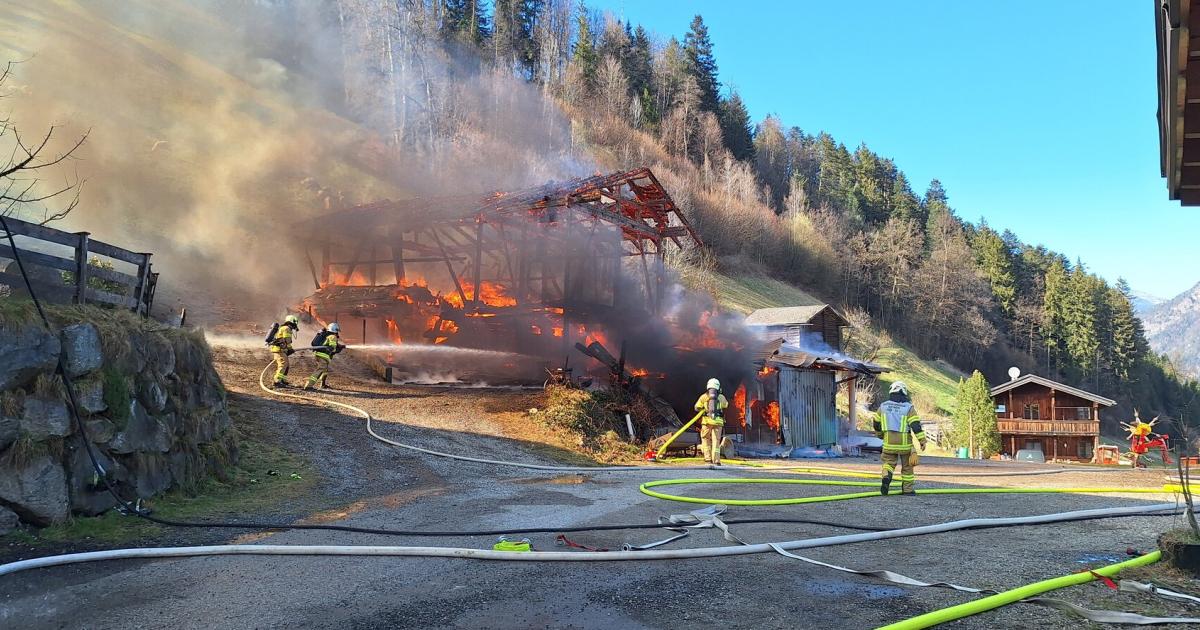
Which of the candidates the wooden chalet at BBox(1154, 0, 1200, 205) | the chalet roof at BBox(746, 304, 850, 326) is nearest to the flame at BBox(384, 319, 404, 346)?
the wooden chalet at BBox(1154, 0, 1200, 205)

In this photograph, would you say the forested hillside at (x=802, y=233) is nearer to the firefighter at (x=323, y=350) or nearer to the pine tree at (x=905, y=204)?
the pine tree at (x=905, y=204)

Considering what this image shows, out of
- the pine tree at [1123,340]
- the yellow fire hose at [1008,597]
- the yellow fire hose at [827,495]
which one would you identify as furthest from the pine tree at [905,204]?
the yellow fire hose at [1008,597]

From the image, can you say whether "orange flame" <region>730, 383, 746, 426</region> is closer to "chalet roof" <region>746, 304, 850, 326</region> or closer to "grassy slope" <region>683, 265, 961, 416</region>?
"chalet roof" <region>746, 304, 850, 326</region>

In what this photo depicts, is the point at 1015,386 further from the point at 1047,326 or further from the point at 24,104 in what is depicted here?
the point at 24,104

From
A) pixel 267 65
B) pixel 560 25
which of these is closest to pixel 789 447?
pixel 267 65

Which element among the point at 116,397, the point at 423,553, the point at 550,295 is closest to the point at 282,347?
the point at 116,397

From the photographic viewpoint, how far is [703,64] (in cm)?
7794

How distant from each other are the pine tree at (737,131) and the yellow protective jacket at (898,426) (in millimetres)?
70961

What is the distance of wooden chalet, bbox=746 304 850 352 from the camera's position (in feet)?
136

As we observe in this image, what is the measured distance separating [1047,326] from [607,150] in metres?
54.0

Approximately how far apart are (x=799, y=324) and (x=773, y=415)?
18385 millimetres

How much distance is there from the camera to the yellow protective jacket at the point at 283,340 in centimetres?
1630

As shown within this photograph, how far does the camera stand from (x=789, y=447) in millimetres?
23797

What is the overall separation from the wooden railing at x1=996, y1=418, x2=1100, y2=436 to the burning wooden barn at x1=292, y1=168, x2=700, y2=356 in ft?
88.6
